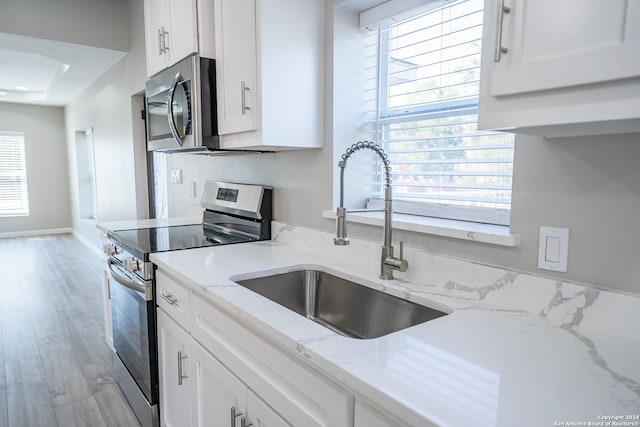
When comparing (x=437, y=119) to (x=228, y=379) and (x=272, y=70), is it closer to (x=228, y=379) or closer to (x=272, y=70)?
(x=272, y=70)

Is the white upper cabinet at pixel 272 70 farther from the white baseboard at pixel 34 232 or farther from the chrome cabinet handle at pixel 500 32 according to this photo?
the white baseboard at pixel 34 232

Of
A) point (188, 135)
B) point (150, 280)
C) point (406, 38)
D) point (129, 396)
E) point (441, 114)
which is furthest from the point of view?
point (129, 396)

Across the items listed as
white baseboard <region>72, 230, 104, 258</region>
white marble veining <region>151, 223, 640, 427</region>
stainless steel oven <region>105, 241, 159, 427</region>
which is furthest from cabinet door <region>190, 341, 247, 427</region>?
white baseboard <region>72, 230, 104, 258</region>

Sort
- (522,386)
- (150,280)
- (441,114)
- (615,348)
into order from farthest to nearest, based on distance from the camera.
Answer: (150,280)
(441,114)
(615,348)
(522,386)

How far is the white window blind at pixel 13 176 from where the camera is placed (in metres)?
7.04

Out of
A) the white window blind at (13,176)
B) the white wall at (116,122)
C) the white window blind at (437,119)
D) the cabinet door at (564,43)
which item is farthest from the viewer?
the white window blind at (13,176)

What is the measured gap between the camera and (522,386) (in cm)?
68

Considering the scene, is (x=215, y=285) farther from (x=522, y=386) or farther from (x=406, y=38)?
(x=406, y=38)

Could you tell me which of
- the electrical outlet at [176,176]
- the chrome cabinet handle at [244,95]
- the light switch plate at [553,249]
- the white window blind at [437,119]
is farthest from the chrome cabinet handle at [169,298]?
the electrical outlet at [176,176]

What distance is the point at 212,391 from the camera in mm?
1304

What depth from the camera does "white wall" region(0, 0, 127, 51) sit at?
3.21 meters

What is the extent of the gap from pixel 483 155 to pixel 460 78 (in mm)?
301

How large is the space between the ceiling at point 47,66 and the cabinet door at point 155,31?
176 centimetres

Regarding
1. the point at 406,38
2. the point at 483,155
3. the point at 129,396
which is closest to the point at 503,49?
the point at 483,155
